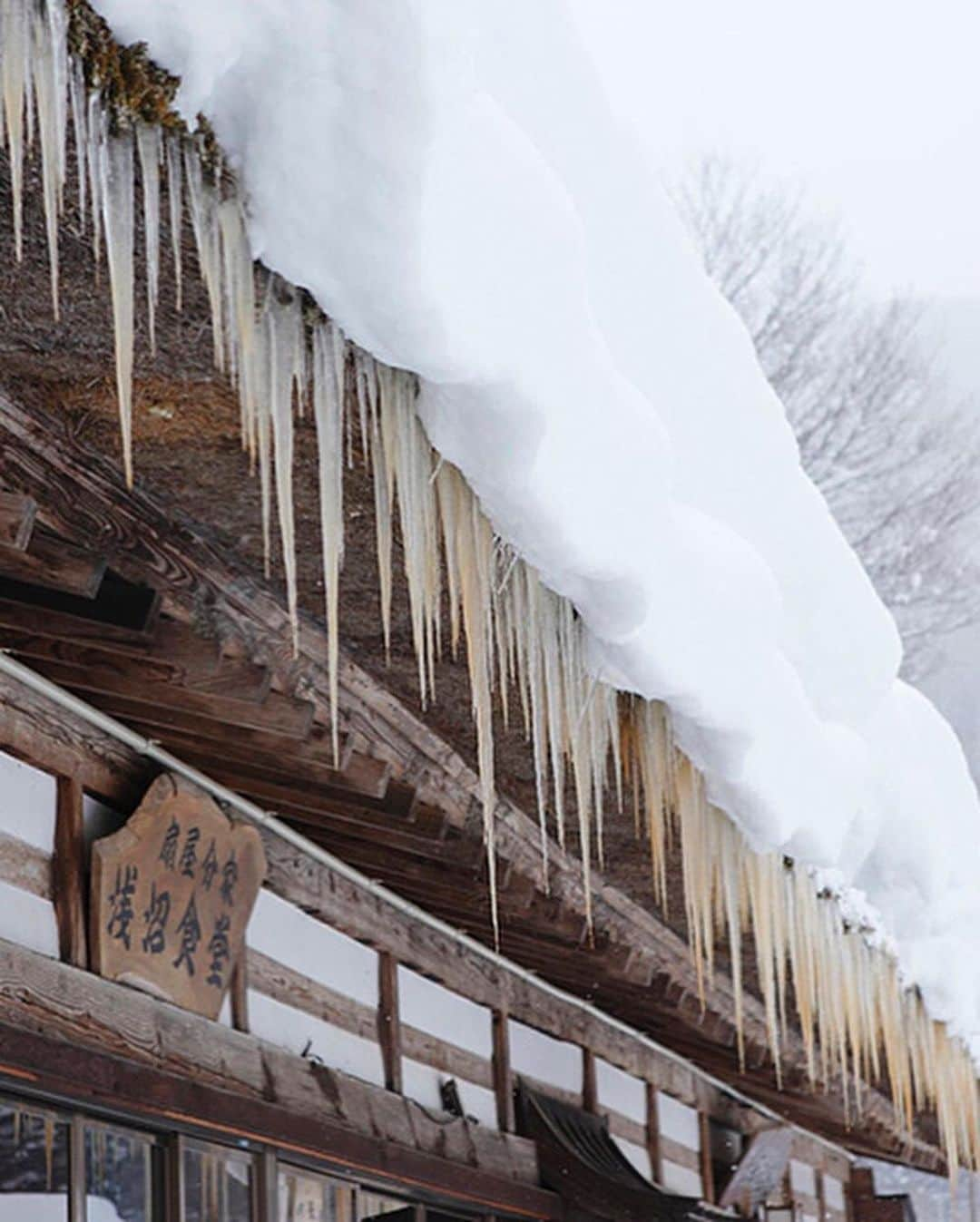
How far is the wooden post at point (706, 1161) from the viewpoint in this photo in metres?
11.0

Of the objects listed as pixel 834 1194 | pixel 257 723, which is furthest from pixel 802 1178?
pixel 257 723

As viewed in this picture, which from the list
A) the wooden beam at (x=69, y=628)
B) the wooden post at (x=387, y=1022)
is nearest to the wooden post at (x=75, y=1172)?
the wooden beam at (x=69, y=628)

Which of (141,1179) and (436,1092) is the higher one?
(436,1092)

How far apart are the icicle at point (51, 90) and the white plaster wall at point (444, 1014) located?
5.34 m

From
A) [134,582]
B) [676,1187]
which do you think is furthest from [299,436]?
[676,1187]

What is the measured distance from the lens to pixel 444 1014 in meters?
7.44

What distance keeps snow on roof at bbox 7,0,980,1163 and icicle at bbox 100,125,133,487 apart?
1cm

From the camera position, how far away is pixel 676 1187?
10.5 meters

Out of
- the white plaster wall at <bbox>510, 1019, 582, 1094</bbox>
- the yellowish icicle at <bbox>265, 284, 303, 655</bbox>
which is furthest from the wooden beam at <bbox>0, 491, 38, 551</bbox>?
the white plaster wall at <bbox>510, 1019, 582, 1094</bbox>

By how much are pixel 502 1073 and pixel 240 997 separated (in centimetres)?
243

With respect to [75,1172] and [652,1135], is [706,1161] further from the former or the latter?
[75,1172]

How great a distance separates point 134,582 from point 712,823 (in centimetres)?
142

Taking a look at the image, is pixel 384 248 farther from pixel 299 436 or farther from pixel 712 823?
pixel 712 823

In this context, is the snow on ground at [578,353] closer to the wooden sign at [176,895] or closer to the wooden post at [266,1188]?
the wooden sign at [176,895]
